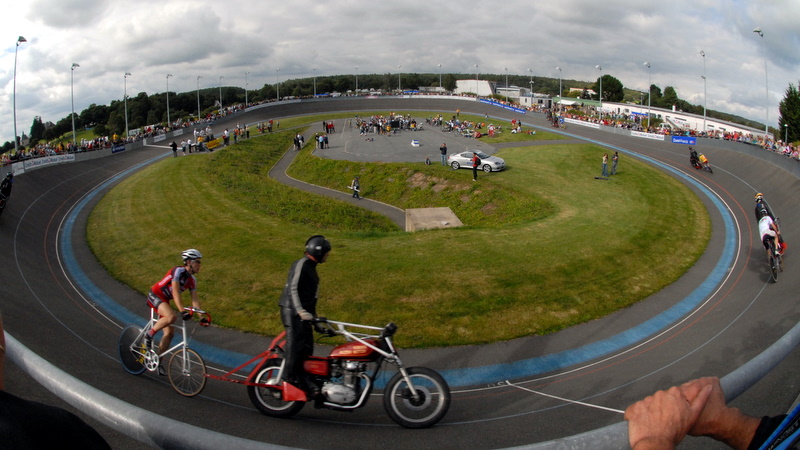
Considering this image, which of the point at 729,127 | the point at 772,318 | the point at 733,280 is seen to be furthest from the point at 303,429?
the point at 729,127

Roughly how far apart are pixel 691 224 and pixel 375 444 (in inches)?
874

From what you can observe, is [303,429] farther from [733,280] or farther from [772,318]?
[733,280]

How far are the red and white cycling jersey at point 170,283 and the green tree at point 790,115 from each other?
320 feet

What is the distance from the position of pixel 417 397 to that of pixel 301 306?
1.90m

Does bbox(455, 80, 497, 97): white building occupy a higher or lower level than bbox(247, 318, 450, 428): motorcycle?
higher

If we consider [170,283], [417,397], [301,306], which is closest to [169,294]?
[170,283]

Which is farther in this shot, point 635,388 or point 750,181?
point 750,181

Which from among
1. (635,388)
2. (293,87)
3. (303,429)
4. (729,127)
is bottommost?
(635,388)

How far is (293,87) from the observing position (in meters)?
179

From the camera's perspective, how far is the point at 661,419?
5.82ft

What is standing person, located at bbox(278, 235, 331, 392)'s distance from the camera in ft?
20.1

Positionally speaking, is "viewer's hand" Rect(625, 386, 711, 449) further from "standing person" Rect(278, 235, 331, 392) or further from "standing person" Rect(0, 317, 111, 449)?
"standing person" Rect(278, 235, 331, 392)

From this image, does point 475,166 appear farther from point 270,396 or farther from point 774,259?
point 270,396

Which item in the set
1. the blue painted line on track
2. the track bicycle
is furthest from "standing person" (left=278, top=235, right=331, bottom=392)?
the track bicycle
